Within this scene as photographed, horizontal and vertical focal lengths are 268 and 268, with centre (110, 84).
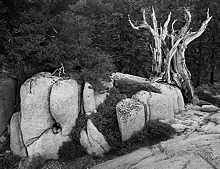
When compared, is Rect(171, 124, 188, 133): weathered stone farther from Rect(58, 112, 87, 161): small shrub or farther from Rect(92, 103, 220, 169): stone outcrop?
Rect(58, 112, 87, 161): small shrub

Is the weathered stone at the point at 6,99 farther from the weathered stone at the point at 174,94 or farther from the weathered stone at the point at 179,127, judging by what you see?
the weathered stone at the point at 179,127

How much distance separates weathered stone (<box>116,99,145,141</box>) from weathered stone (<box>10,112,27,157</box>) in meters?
4.90

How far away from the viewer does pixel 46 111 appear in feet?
41.3

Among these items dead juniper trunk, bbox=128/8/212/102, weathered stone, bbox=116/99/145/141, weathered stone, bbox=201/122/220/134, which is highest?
dead juniper trunk, bbox=128/8/212/102

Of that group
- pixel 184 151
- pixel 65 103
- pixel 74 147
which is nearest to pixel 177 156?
pixel 184 151

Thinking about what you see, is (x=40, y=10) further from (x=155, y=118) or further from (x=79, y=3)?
(x=155, y=118)

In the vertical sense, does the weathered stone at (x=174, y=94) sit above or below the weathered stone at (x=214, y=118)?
above

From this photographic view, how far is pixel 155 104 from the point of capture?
13234 mm

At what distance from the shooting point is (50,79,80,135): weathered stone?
1228 centimetres

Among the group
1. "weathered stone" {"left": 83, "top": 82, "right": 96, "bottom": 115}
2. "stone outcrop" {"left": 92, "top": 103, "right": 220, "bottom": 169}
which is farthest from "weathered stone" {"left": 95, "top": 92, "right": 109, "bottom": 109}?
"stone outcrop" {"left": 92, "top": 103, "right": 220, "bottom": 169}

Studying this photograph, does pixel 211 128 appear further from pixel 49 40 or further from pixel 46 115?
pixel 49 40

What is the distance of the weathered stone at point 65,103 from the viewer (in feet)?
40.3

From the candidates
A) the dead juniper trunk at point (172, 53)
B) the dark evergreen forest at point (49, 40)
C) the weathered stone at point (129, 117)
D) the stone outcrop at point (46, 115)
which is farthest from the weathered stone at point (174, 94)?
the stone outcrop at point (46, 115)

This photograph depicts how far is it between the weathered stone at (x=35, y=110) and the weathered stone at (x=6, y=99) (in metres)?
1.91
